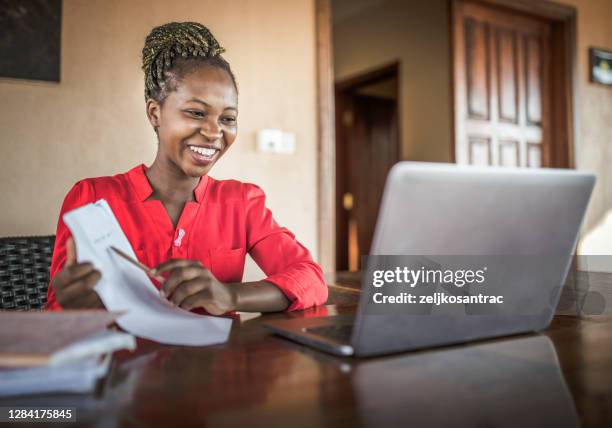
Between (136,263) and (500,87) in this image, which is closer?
(136,263)

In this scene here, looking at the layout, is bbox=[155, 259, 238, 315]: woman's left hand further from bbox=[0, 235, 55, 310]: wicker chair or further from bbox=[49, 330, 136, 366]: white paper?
bbox=[0, 235, 55, 310]: wicker chair

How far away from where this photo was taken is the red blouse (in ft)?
4.44

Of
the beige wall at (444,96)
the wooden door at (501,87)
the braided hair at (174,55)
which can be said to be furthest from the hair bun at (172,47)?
the beige wall at (444,96)

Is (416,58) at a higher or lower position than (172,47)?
higher

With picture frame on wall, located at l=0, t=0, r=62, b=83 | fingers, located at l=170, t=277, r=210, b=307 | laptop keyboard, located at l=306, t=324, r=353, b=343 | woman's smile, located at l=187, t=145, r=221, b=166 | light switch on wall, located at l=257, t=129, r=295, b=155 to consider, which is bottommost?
laptop keyboard, located at l=306, t=324, r=353, b=343

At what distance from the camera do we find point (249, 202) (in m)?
1.54

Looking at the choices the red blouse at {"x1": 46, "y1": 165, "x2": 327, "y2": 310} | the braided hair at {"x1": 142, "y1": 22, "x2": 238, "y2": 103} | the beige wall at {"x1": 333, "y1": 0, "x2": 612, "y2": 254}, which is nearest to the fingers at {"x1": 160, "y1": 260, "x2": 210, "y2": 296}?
the red blouse at {"x1": 46, "y1": 165, "x2": 327, "y2": 310}

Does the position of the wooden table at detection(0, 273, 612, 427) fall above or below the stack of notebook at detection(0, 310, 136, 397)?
below

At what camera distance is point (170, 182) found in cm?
146

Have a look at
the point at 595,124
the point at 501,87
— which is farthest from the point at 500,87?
the point at 595,124

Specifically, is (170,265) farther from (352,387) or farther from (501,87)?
(501,87)

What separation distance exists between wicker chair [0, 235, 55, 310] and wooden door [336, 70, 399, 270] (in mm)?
3615

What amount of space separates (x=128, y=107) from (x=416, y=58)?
8.26 ft

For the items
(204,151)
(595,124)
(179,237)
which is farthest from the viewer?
(595,124)
